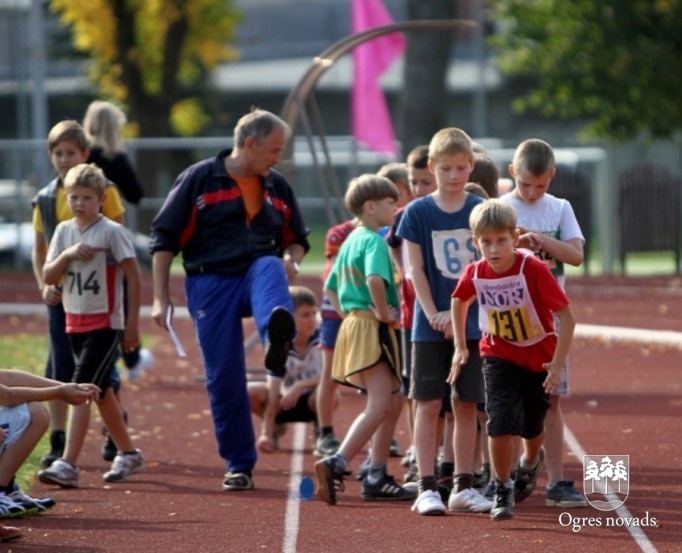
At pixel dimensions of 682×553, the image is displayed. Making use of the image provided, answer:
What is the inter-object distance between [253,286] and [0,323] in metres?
13.9

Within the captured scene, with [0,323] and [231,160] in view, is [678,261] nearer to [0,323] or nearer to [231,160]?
[0,323]

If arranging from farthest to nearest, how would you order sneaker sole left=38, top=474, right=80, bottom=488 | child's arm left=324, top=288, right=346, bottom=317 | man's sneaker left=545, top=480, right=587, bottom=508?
child's arm left=324, top=288, right=346, bottom=317 < sneaker sole left=38, top=474, right=80, bottom=488 < man's sneaker left=545, top=480, right=587, bottom=508

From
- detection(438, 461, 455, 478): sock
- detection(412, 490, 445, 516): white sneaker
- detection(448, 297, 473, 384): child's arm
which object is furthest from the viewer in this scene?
detection(438, 461, 455, 478): sock

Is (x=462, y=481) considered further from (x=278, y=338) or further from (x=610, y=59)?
(x=610, y=59)

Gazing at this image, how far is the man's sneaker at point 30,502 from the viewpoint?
25.0ft

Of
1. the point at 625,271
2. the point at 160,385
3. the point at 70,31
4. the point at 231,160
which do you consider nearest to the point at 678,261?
the point at 625,271

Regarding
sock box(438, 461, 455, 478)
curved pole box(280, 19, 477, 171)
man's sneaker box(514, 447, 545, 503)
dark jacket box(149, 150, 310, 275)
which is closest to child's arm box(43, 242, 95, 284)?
dark jacket box(149, 150, 310, 275)

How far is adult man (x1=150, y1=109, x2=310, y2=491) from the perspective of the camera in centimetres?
848

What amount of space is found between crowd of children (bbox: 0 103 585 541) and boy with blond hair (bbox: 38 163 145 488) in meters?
0.01

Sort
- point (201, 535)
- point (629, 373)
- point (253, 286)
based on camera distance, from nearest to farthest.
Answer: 1. point (201, 535)
2. point (253, 286)
3. point (629, 373)

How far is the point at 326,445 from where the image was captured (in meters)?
9.93

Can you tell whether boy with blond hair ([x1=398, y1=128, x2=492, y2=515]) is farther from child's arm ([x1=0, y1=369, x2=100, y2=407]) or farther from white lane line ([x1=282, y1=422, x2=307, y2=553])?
child's arm ([x1=0, y1=369, x2=100, y2=407])

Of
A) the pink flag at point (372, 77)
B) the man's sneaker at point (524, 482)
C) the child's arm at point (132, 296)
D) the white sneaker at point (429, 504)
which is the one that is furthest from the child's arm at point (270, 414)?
the pink flag at point (372, 77)

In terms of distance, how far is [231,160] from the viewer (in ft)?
28.1
